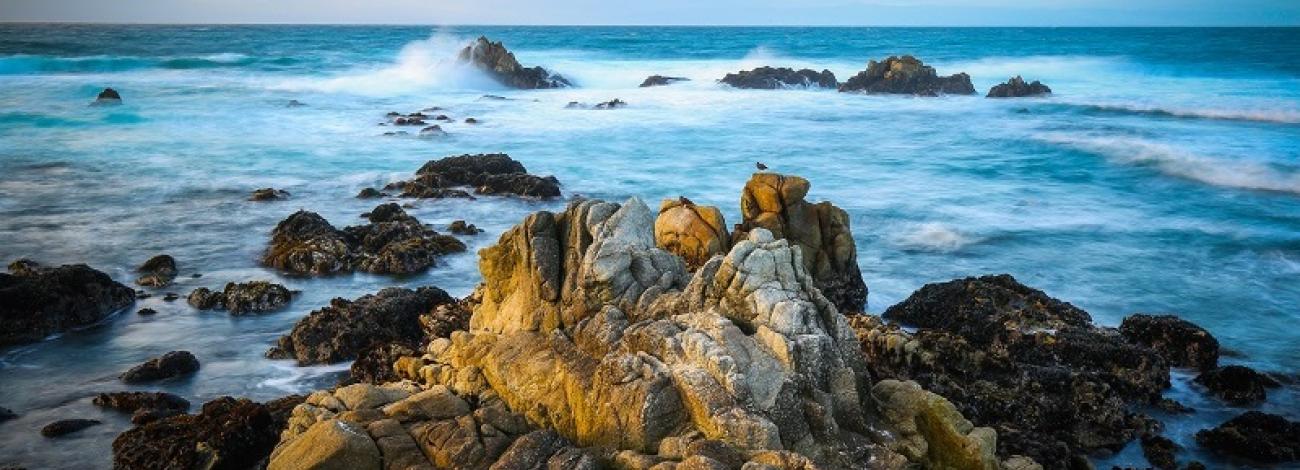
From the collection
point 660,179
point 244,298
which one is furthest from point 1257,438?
point 660,179

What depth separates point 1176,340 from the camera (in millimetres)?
14430

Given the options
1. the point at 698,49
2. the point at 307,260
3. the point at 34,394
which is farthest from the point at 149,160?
the point at 698,49

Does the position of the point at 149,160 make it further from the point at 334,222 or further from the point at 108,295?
the point at 108,295

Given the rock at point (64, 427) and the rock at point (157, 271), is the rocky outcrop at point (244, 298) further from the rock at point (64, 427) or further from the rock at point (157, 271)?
the rock at point (64, 427)

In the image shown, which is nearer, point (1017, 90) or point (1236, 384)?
point (1236, 384)

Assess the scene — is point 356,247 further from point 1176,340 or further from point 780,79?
point 780,79

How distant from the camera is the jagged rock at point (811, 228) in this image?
16344mm

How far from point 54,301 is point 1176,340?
16695mm

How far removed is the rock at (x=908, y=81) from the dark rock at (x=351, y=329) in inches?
1926

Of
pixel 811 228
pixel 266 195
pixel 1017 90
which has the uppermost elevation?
pixel 811 228

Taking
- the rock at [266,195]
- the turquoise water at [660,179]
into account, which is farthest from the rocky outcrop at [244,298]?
the rock at [266,195]

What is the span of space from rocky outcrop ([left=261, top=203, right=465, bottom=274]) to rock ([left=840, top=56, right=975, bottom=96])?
43569mm

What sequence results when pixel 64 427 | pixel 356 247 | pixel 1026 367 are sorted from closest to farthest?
1. pixel 64 427
2. pixel 1026 367
3. pixel 356 247

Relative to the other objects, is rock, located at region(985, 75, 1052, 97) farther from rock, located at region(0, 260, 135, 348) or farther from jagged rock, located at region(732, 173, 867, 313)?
rock, located at region(0, 260, 135, 348)
